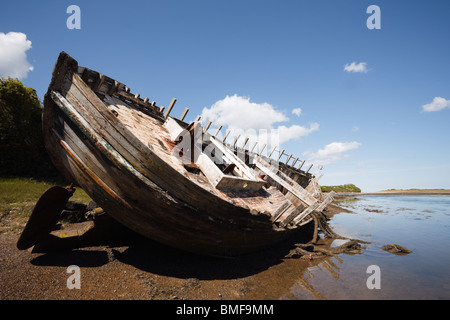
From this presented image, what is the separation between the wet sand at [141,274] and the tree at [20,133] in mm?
14482

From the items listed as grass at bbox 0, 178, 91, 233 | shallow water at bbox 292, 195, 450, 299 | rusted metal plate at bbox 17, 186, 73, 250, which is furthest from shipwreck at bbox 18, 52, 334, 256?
grass at bbox 0, 178, 91, 233

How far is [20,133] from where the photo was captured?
651 inches

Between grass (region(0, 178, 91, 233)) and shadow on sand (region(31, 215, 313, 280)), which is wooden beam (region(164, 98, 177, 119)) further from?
grass (region(0, 178, 91, 233))

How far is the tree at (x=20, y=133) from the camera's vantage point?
15.3 metres

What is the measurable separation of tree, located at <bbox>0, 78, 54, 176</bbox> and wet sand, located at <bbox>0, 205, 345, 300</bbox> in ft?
47.5

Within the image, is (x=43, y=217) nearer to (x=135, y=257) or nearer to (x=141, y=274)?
(x=135, y=257)

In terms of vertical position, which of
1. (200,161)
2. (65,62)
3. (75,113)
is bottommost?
(200,161)

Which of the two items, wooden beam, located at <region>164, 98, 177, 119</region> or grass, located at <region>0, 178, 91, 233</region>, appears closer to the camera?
grass, located at <region>0, 178, 91, 233</region>

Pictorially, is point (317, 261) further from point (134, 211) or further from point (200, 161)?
point (134, 211)

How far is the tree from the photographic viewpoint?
15.3m

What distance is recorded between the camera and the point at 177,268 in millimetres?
4098

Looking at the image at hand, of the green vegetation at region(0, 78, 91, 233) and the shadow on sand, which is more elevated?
the green vegetation at region(0, 78, 91, 233)

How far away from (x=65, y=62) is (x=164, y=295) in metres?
4.36
